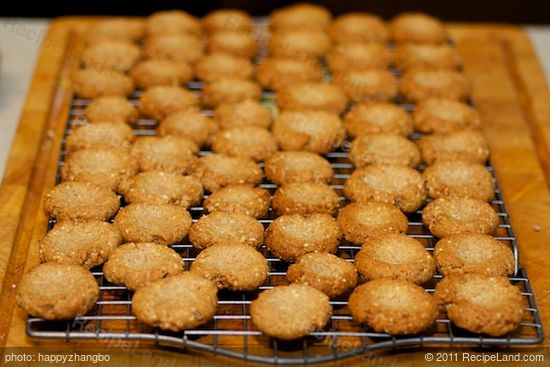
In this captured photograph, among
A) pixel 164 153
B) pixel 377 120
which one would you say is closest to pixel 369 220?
pixel 377 120

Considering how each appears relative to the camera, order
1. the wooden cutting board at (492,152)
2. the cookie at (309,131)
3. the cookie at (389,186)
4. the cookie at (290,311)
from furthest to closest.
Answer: the cookie at (309,131) < the cookie at (389,186) < the wooden cutting board at (492,152) < the cookie at (290,311)

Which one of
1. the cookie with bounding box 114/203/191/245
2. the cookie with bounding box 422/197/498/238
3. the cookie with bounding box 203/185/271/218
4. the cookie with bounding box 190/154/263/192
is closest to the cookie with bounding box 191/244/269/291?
the cookie with bounding box 114/203/191/245

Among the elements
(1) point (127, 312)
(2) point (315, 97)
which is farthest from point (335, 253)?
(2) point (315, 97)

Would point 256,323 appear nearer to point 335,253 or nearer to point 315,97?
point 335,253

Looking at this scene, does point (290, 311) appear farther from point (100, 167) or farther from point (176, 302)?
point (100, 167)

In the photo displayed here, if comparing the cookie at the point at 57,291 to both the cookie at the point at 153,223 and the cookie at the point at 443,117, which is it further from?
the cookie at the point at 443,117

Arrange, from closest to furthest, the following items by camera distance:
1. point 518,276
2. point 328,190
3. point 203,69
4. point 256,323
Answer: point 256,323 → point 518,276 → point 328,190 → point 203,69

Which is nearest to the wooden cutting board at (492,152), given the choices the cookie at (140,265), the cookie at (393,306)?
the cookie at (393,306)
